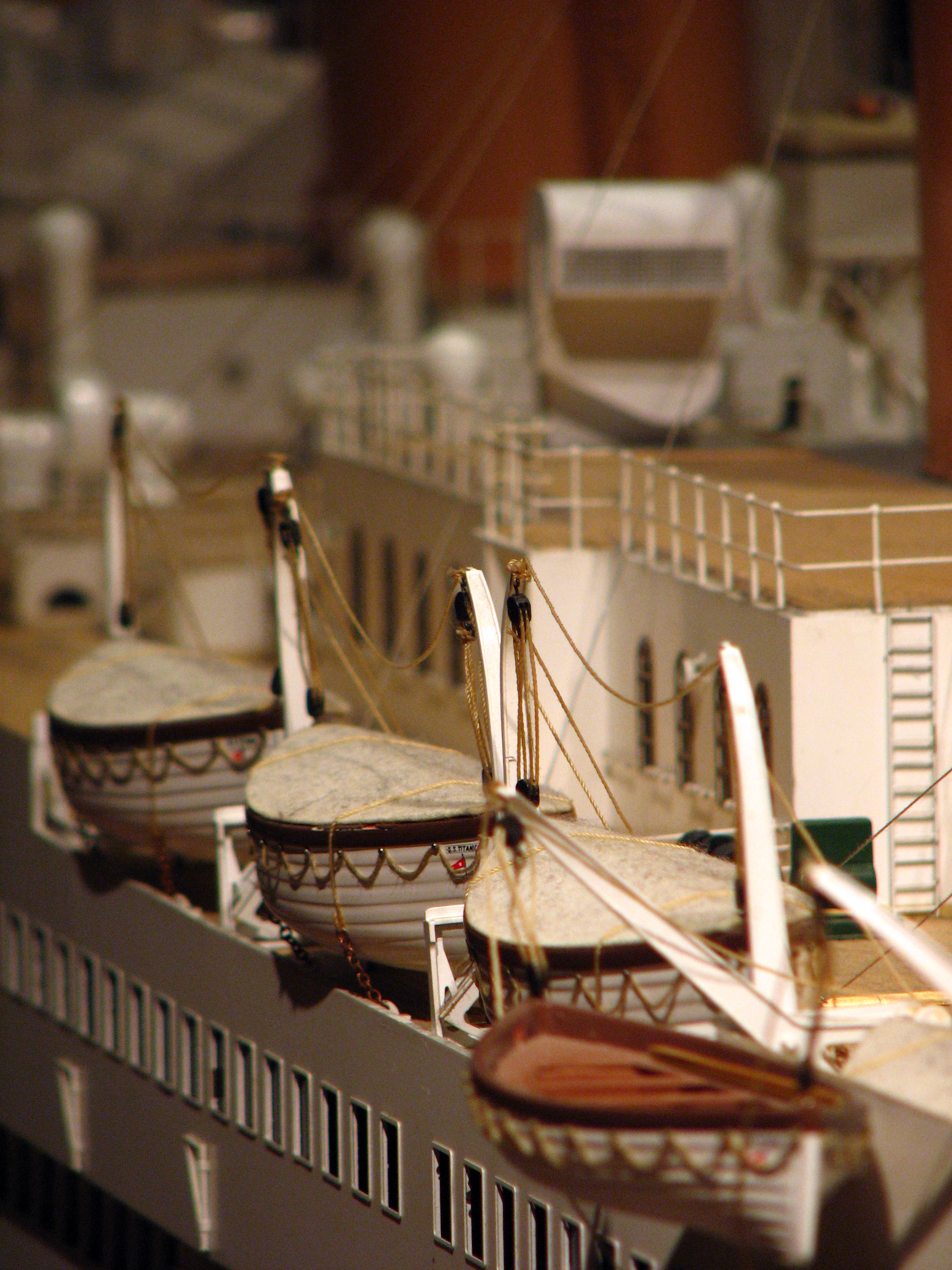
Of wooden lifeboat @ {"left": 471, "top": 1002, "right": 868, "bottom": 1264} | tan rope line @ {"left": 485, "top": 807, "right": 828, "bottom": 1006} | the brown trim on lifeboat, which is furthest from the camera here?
the brown trim on lifeboat

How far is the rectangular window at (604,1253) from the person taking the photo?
878 centimetres

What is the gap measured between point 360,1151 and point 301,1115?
30.3 inches

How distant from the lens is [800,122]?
78.6ft

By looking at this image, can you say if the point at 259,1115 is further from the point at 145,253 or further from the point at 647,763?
the point at 145,253

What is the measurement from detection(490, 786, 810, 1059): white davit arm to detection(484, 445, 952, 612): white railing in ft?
11.1

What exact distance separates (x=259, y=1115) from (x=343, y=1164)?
1.21 metres

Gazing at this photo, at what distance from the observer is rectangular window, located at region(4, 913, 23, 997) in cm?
1619

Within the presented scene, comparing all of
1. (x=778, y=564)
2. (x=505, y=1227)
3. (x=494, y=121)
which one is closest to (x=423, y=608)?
(x=778, y=564)

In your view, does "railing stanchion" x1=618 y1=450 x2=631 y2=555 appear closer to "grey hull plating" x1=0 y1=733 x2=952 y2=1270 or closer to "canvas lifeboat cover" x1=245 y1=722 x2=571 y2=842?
"canvas lifeboat cover" x1=245 y1=722 x2=571 y2=842

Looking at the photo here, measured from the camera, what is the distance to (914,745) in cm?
1107

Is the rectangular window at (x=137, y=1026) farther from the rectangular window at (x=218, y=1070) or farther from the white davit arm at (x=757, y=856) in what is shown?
the white davit arm at (x=757, y=856)

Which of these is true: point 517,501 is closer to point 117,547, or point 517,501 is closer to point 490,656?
point 117,547

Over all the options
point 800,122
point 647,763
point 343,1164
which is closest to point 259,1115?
point 343,1164

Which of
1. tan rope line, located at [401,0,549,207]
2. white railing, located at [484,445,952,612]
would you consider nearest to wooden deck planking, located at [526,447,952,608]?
white railing, located at [484,445,952,612]
